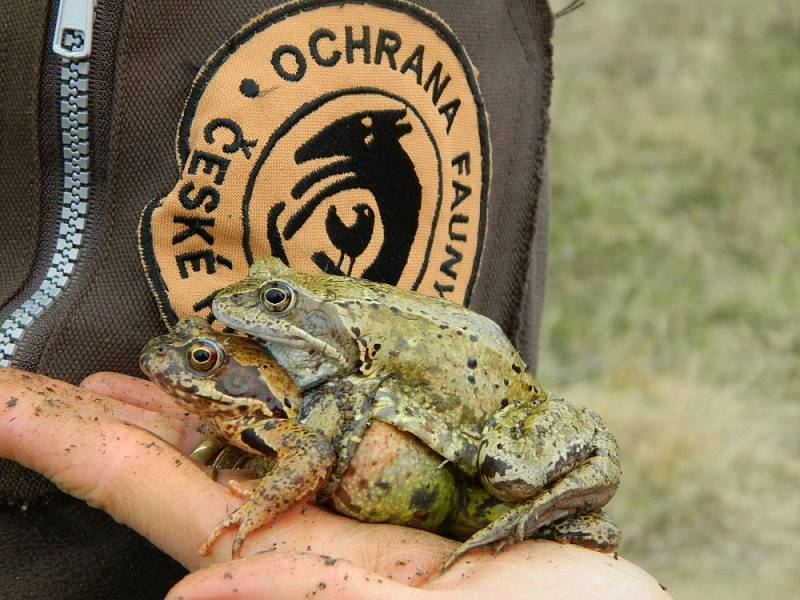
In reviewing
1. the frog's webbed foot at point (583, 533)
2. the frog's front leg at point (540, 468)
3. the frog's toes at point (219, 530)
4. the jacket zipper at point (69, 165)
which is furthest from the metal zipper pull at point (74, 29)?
the frog's webbed foot at point (583, 533)

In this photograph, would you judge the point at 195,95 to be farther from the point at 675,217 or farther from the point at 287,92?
the point at 675,217

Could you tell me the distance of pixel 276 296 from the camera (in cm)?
209

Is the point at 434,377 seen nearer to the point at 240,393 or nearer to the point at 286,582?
the point at 240,393

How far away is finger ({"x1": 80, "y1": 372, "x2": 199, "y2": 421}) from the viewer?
2092mm

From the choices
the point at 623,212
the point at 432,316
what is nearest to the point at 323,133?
the point at 432,316

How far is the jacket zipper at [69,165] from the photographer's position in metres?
1.99

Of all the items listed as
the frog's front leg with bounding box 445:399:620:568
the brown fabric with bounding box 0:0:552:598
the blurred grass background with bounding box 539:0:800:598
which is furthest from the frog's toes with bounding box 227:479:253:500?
the blurred grass background with bounding box 539:0:800:598

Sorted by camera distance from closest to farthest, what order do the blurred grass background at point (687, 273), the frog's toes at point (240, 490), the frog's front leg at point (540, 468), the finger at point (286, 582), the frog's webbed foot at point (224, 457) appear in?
1. the finger at point (286, 582)
2. the frog's toes at point (240, 490)
3. the frog's front leg at point (540, 468)
4. the frog's webbed foot at point (224, 457)
5. the blurred grass background at point (687, 273)

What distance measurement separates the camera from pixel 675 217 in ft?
21.5

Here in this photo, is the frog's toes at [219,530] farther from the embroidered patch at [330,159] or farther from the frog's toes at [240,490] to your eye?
the embroidered patch at [330,159]

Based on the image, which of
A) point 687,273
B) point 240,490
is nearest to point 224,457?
point 240,490

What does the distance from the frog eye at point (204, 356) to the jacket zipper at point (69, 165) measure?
29cm

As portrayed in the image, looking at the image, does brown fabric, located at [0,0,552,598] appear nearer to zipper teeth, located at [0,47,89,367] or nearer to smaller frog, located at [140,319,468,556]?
zipper teeth, located at [0,47,89,367]

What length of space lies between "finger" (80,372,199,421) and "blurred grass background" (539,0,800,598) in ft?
9.29
